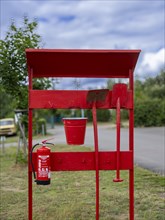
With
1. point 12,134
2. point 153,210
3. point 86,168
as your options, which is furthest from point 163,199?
point 12,134

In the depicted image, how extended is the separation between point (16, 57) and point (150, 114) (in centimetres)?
2206

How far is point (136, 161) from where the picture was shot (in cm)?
1110

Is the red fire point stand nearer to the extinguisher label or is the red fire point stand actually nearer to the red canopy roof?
the red canopy roof

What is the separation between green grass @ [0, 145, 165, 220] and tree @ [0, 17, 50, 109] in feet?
7.08

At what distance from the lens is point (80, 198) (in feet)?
21.2

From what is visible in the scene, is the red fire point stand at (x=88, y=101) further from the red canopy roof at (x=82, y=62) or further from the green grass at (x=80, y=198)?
the green grass at (x=80, y=198)

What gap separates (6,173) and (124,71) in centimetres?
602

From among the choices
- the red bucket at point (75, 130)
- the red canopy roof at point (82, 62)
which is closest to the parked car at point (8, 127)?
the red canopy roof at point (82, 62)

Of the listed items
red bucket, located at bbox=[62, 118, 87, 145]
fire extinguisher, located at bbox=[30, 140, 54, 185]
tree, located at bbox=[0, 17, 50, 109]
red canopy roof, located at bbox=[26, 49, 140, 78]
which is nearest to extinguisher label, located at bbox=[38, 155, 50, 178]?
fire extinguisher, located at bbox=[30, 140, 54, 185]

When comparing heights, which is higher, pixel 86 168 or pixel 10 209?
pixel 86 168

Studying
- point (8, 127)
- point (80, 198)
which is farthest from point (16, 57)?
point (8, 127)

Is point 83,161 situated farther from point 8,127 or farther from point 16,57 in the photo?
point 8,127

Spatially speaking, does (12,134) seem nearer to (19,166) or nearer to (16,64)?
(19,166)

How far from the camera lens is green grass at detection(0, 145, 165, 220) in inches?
215
